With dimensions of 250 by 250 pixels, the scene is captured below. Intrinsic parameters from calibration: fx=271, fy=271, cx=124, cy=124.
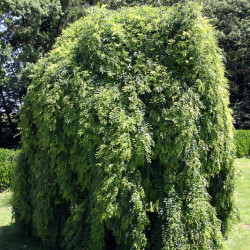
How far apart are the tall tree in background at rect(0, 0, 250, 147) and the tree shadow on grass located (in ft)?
35.6

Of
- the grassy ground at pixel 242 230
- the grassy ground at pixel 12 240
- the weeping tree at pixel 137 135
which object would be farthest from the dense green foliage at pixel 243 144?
the grassy ground at pixel 12 240

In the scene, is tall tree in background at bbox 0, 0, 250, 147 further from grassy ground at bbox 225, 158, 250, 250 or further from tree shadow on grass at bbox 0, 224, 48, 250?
tree shadow on grass at bbox 0, 224, 48, 250

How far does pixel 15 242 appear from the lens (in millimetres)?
4902

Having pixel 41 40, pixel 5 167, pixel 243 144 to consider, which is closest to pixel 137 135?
pixel 5 167

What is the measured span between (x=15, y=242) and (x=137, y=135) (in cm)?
319

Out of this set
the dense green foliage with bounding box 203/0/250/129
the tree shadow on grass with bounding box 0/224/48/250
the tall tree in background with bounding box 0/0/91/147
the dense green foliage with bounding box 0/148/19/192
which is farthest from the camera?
the dense green foliage with bounding box 203/0/250/129

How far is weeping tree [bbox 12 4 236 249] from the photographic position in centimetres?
359

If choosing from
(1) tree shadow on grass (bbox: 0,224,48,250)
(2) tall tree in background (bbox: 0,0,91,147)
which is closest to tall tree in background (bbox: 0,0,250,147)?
(2) tall tree in background (bbox: 0,0,91,147)

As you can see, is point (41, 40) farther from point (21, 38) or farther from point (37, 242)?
point (37, 242)

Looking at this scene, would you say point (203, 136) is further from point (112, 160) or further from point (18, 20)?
point (18, 20)

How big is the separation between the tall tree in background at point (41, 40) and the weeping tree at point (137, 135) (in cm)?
962

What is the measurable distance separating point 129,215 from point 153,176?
0.70 metres

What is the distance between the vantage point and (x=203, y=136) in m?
3.93

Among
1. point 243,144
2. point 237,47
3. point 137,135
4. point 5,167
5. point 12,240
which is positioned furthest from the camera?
point 237,47
